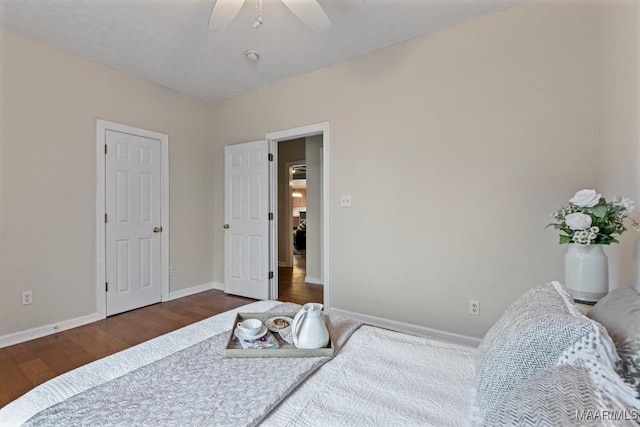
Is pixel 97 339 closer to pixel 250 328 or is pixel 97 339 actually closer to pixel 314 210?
pixel 250 328

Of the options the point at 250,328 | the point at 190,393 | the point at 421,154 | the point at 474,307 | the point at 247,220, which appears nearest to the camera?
the point at 190,393

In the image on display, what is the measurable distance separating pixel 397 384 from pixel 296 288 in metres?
3.42

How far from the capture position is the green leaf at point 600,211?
1.35 m

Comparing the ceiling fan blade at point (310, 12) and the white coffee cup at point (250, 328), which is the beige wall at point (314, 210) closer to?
the ceiling fan blade at point (310, 12)

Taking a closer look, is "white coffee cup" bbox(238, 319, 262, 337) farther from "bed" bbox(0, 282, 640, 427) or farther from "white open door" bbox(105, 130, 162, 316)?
"white open door" bbox(105, 130, 162, 316)

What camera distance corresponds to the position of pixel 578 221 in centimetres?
138

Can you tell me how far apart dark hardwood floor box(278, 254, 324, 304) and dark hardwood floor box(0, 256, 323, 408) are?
0.01 metres

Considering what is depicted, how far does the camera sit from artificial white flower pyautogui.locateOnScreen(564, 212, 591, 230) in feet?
4.48

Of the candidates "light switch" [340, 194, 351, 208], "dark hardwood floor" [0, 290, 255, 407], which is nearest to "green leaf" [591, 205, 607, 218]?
"light switch" [340, 194, 351, 208]

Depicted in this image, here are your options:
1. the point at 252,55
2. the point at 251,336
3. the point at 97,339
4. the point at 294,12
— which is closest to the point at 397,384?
the point at 251,336

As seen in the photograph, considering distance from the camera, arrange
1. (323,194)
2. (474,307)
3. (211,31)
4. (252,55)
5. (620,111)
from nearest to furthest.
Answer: (620,111), (474,307), (211,31), (252,55), (323,194)

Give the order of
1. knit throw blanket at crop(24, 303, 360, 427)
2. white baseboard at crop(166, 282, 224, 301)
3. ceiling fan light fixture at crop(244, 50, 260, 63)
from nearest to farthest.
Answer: knit throw blanket at crop(24, 303, 360, 427)
ceiling fan light fixture at crop(244, 50, 260, 63)
white baseboard at crop(166, 282, 224, 301)

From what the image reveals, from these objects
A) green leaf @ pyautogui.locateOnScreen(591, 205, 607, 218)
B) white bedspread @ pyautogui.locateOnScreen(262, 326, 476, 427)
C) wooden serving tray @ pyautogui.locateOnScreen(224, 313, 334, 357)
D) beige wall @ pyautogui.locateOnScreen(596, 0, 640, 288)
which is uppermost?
beige wall @ pyautogui.locateOnScreen(596, 0, 640, 288)

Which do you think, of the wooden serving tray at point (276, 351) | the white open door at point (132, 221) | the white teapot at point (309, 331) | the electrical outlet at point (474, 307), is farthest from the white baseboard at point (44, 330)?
the electrical outlet at point (474, 307)
